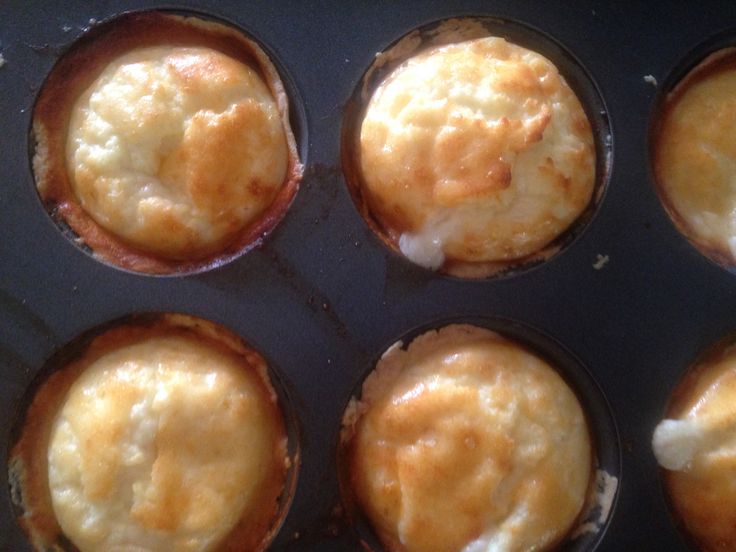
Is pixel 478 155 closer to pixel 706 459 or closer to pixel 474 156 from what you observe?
pixel 474 156

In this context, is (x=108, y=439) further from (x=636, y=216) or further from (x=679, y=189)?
(x=679, y=189)

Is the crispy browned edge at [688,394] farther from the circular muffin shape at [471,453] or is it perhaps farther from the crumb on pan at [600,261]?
the crumb on pan at [600,261]

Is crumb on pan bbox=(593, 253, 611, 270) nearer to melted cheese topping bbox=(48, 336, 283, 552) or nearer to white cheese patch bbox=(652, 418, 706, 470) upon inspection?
white cheese patch bbox=(652, 418, 706, 470)

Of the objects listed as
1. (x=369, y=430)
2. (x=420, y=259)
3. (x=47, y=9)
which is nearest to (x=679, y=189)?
(x=420, y=259)

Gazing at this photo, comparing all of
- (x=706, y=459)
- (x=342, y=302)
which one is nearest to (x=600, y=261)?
(x=706, y=459)

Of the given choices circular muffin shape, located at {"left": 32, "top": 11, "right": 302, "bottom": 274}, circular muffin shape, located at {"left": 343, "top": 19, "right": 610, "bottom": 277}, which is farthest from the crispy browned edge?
circular muffin shape, located at {"left": 32, "top": 11, "right": 302, "bottom": 274}
